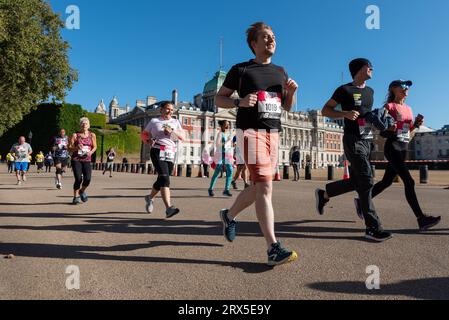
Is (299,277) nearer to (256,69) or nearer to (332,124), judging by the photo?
(256,69)

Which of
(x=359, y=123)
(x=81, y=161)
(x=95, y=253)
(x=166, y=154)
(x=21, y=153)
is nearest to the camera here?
(x=95, y=253)

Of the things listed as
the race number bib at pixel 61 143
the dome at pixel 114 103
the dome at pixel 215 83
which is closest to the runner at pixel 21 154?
the race number bib at pixel 61 143

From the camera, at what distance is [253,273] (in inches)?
118

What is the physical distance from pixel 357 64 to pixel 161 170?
3.20 metres

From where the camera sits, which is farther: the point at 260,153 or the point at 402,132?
the point at 402,132

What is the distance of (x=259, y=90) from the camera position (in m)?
3.51

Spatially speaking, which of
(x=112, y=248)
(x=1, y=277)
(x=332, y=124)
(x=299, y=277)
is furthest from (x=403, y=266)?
(x=332, y=124)

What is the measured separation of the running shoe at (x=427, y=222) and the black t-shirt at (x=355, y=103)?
4.08ft

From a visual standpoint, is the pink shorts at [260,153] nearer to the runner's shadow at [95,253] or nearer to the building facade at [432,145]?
the runner's shadow at [95,253]

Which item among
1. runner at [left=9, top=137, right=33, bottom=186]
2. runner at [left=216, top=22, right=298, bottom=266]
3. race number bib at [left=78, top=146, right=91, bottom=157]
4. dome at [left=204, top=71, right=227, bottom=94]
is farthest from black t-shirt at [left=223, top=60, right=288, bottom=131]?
dome at [left=204, top=71, right=227, bottom=94]

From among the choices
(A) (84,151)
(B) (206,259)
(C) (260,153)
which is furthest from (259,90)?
(A) (84,151)

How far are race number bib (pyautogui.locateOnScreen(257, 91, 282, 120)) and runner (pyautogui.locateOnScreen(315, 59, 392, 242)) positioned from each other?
1.18m

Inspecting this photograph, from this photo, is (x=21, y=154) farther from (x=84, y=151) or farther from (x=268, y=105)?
(x=268, y=105)

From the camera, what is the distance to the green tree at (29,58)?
20.3m
